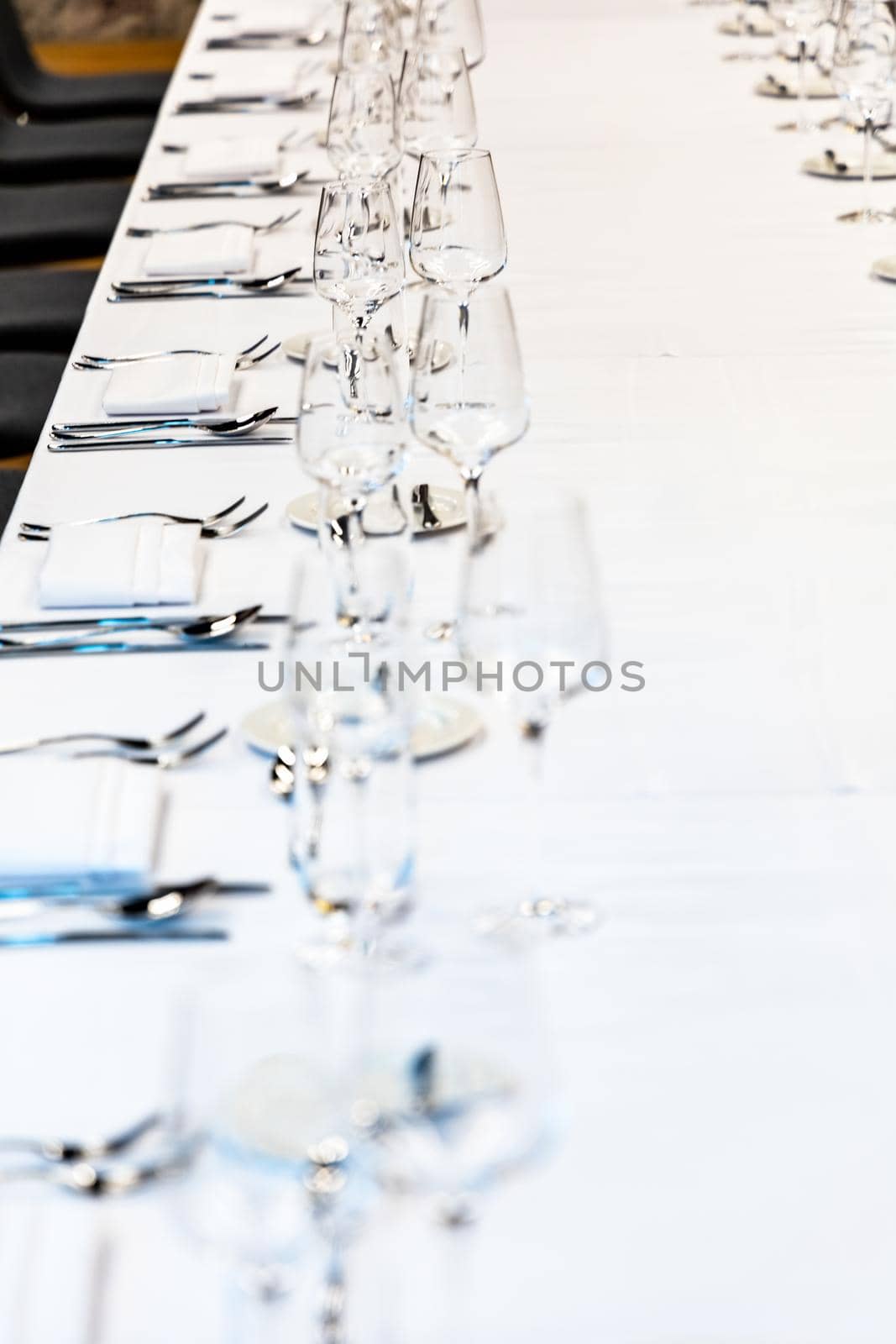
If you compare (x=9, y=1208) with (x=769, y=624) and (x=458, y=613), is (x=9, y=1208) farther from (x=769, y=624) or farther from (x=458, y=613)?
(x=769, y=624)

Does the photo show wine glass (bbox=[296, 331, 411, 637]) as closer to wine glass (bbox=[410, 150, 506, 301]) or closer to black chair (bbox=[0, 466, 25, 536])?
wine glass (bbox=[410, 150, 506, 301])

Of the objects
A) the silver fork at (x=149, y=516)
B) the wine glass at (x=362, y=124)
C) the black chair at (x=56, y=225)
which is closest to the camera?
the silver fork at (x=149, y=516)

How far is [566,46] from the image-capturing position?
157 inches

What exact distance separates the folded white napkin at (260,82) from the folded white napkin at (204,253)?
108 centimetres

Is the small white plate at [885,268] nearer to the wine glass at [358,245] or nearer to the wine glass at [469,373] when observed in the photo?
the wine glass at [358,245]

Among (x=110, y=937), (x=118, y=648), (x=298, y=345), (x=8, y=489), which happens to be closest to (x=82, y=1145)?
(x=110, y=937)

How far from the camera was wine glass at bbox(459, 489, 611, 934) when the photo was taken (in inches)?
44.2

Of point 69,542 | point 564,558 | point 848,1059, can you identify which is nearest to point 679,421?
Result: point 69,542

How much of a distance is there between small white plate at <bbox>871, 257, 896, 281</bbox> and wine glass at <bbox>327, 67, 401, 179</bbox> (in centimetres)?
71

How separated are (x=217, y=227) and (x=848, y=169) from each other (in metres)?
1.12

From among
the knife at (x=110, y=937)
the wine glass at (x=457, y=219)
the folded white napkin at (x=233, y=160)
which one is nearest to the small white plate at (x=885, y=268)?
the wine glass at (x=457, y=219)

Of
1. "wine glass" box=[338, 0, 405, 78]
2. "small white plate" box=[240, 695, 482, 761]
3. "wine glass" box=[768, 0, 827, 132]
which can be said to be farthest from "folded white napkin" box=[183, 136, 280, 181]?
"small white plate" box=[240, 695, 482, 761]

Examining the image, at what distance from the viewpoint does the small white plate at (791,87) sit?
11.4ft

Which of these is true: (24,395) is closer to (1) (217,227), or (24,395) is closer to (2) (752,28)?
(1) (217,227)
